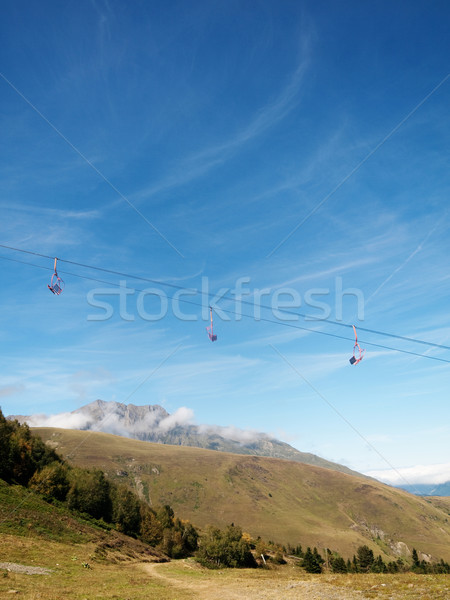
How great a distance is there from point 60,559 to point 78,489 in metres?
53.5

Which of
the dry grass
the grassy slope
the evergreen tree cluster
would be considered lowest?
the evergreen tree cluster

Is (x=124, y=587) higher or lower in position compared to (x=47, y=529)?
higher

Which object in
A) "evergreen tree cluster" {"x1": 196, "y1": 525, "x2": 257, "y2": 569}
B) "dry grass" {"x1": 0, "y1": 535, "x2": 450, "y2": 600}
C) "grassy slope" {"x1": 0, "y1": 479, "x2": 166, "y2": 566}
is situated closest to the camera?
"dry grass" {"x1": 0, "y1": 535, "x2": 450, "y2": 600}

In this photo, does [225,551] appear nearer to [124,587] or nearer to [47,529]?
[47,529]

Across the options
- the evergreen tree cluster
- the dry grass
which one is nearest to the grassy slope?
the dry grass

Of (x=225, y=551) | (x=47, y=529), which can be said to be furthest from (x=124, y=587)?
(x=225, y=551)

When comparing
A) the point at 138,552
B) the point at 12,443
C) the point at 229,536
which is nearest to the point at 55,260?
the point at 138,552

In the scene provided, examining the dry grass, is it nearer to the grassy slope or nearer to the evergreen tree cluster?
the grassy slope

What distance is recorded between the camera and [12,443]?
8231cm

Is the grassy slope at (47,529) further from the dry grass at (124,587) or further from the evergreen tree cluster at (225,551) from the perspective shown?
the evergreen tree cluster at (225,551)

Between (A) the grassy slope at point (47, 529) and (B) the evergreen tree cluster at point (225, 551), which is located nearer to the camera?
(A) the grassy slope at point (47, 529)

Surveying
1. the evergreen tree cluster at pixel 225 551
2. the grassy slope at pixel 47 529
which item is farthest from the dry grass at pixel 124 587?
the evergreen tree cluster at pixel 225 551

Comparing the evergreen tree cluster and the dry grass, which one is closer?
the dry grass

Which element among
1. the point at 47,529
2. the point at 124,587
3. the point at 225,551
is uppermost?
the point at 124,587
